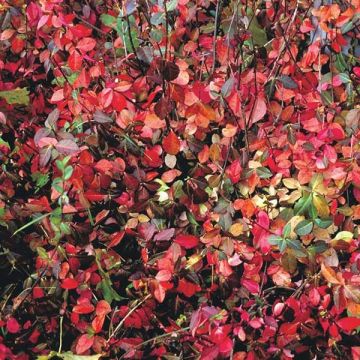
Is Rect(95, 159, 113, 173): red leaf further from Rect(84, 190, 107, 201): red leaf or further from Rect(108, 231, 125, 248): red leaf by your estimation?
Rect(108, 231, 125, 248): red leaf

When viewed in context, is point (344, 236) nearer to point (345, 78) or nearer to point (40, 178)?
→ point (345, 78)

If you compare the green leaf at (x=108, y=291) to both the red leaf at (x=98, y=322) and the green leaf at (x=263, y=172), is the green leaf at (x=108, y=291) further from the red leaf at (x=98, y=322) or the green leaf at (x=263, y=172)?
the green leaf at (x=263, y=172)

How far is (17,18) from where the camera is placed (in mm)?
2020

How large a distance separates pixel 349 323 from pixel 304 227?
300mm

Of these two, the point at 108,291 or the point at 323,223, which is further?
the point at 108,291

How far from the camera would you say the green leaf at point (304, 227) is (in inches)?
65.7

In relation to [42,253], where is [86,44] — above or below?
above

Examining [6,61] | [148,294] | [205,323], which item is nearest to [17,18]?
[6,61]

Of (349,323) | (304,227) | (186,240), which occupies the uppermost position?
(304,227)

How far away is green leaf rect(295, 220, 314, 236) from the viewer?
167 centimetres

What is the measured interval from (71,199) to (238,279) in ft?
1.84

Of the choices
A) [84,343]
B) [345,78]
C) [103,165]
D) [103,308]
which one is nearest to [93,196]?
[103,165]

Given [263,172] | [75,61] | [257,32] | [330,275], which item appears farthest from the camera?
[257,32]

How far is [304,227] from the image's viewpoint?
1672 millimetres
